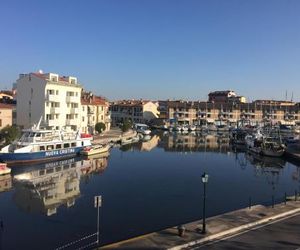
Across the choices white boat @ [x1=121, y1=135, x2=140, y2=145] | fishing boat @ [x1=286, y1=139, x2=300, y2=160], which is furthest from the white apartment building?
fishing boat @ [x1=286, y1=139, x2=300, y2=160]

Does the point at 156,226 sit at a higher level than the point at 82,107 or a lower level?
lower

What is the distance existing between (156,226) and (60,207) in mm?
8606

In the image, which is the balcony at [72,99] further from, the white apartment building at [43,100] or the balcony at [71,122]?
the balcony at [71,122]

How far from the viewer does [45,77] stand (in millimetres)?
70250

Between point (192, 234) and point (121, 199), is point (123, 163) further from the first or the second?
point (192, 234)

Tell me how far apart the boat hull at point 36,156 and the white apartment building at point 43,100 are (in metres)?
11.5

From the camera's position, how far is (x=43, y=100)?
2699 inches

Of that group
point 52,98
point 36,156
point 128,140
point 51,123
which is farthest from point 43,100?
point 128,140

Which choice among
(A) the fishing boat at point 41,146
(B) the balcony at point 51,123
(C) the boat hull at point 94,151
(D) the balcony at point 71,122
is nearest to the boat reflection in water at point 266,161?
(C) the boat hull at point 94,151

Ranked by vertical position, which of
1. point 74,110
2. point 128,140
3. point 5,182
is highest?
point 74,110

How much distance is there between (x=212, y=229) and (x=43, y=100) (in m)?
54.2

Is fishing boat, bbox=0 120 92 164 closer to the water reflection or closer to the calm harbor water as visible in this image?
the calm harbor water

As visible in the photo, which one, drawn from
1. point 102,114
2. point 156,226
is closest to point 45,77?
point 102,114

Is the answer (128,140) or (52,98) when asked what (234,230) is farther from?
(128,140)
